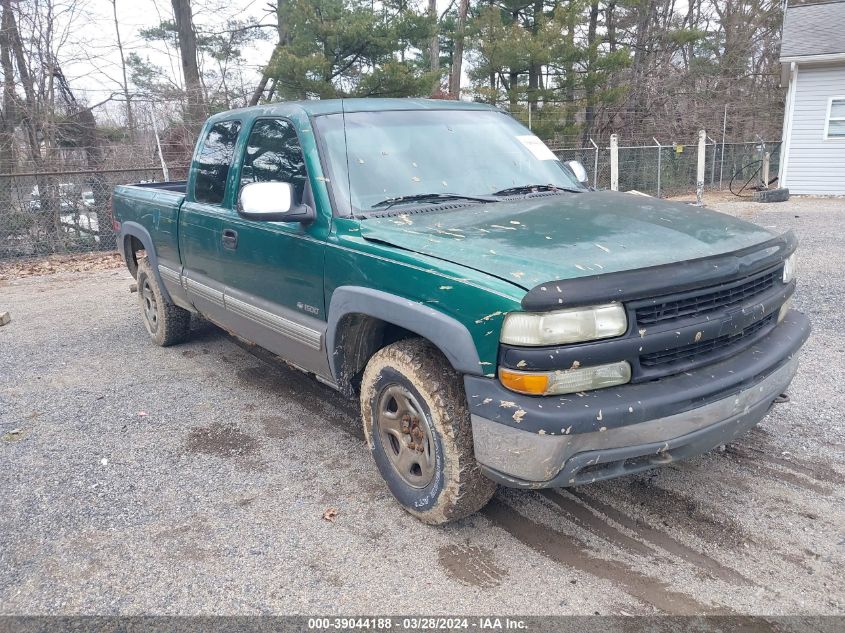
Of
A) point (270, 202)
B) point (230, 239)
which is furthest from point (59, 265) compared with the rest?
point (270, 202)

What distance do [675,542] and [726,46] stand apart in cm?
2750

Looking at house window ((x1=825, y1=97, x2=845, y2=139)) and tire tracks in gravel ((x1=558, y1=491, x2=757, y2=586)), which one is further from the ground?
house window ((x1=825, y1=97, x2=845, y2=139))

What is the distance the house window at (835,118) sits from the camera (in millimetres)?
16562

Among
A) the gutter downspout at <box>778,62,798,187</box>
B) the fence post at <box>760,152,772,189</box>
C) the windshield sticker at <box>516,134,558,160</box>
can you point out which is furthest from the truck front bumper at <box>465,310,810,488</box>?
the fence post at <box>760,152,772,189</box>

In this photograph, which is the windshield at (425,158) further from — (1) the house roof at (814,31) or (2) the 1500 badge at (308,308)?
(1) the house roof at (814,31)

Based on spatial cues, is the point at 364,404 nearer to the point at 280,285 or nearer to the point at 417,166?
the point at 280,285

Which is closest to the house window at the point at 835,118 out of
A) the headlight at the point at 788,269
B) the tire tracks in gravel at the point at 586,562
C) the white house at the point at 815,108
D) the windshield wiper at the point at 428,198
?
the white house at the point at 815,108

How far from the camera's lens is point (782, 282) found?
3.20m

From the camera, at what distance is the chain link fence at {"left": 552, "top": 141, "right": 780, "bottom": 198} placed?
54.7ft

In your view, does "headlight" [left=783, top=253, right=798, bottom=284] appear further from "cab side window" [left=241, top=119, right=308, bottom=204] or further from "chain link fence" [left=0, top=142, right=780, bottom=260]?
"chain link fence" [left=0, top=142, right=780, bottom=260]

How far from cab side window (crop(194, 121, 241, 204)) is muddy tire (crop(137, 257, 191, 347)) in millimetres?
1337

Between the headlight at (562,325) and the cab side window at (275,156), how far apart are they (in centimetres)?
167

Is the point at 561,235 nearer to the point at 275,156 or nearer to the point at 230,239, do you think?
the point at 275,156

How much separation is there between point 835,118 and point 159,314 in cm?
1754
